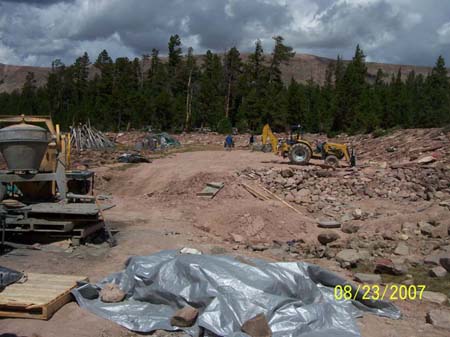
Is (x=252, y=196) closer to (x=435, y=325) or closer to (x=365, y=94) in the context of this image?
(x=435, y=325)

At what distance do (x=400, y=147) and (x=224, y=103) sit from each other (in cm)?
2958

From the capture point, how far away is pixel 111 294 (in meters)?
5.77

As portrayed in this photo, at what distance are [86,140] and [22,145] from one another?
Answer: 23.6 m

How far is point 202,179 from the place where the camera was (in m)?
16.3

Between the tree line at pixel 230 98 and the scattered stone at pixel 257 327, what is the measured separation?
29.7m

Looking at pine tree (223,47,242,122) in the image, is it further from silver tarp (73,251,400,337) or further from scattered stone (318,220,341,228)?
silver tarp (73,251,400,337)

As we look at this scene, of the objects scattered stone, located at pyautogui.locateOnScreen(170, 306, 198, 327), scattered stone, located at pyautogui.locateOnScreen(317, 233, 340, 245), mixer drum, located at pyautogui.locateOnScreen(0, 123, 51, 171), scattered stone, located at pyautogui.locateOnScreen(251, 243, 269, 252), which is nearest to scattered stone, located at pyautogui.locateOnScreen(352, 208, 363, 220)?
scattered stone, located at pyautogui.locateOnScreen(317, 233, 340, 245)

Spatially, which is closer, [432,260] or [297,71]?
[432,260]

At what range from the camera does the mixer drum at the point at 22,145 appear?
8.48m

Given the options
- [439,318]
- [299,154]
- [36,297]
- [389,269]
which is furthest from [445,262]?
[299,154]

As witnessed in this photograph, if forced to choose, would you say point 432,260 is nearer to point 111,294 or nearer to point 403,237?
point 403,237

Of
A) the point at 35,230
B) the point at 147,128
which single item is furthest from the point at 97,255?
the point at 147,128

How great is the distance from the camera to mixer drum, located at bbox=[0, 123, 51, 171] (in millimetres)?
8477

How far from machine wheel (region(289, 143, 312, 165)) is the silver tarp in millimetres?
13408
